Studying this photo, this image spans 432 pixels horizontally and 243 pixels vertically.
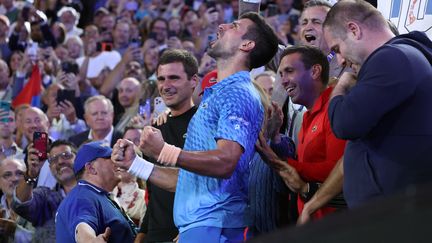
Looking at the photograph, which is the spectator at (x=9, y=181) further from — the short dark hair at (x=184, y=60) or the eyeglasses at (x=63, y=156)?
the short dark hair at (x=184, y=60)

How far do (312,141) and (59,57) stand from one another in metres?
9.30

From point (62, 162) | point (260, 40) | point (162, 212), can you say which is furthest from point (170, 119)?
point (62, 162)

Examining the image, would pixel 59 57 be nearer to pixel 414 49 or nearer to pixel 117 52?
pixel 117 52

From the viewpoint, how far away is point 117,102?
1113 centimetres

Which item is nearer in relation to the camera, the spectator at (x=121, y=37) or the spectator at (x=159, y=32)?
the spectator at (x=159, y=32)

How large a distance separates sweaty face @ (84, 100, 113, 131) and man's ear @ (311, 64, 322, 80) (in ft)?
14.8

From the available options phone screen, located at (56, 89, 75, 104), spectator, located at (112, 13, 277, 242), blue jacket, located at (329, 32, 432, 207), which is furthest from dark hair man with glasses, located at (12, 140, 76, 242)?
blue jacket, located at (329, 32, 432, 207)

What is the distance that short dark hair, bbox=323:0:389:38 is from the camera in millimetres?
3848

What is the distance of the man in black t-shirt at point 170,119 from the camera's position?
544 cm

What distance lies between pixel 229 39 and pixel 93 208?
1.75 m

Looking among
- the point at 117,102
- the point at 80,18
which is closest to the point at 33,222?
the point at 117,102

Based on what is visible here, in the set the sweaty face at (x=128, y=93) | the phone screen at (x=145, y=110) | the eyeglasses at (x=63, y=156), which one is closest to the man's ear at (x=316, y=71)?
the eyeglasses at (x=63, y=156)

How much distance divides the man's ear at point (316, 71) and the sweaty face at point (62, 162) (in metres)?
3.01

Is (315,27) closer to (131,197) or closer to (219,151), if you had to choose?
(219,151)
